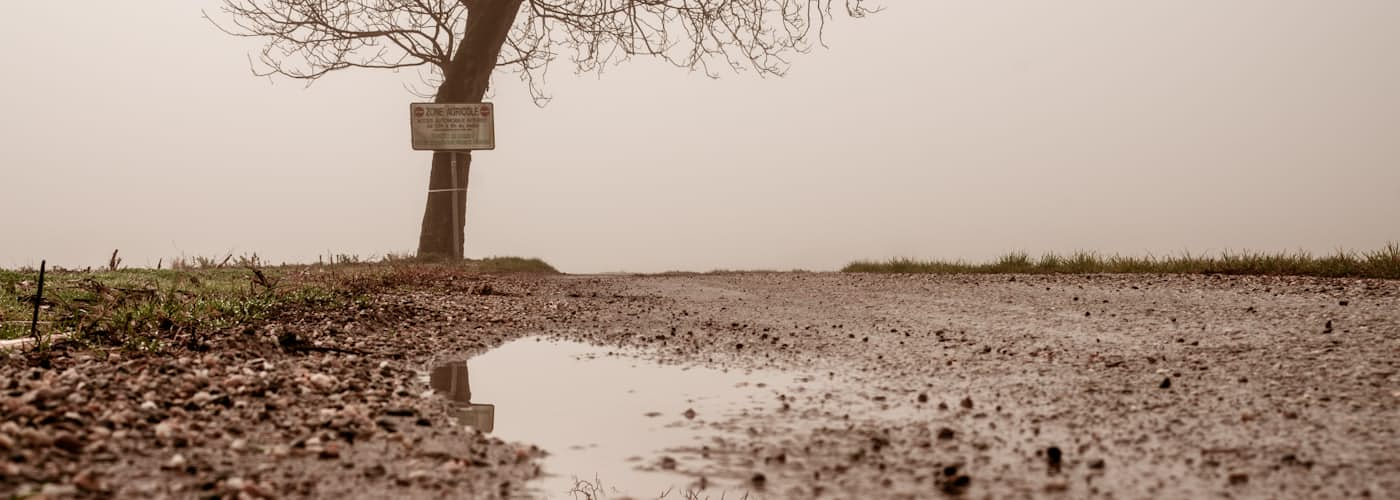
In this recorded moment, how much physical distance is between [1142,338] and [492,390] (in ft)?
14.4

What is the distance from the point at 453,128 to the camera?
61.3 feet

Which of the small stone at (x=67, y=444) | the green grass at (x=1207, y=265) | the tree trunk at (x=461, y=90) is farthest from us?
the tree trunk at (x=461, y=90)

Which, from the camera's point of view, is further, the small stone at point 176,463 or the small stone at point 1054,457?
the small stone at point 1054,457

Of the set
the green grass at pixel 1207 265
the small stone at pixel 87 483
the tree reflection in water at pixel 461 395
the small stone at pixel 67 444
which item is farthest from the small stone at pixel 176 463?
the green grass at pixel 1207 265

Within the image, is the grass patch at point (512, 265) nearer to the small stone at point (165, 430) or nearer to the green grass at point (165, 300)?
the green grass at point (165, 300)

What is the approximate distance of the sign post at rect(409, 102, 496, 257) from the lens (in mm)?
18656

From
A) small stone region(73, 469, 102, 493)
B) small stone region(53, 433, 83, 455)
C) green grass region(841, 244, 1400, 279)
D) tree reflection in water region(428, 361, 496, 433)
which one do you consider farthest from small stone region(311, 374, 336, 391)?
green grass region(841, 244, 1400, 279)

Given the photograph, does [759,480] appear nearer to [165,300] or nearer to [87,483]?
[87,483]

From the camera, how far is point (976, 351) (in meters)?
6.21

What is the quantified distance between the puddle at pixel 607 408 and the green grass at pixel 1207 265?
8148mm

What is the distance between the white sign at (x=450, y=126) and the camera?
734 inches

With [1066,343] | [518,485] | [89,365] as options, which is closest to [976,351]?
[1066,343]

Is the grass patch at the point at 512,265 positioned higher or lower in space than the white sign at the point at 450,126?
lower

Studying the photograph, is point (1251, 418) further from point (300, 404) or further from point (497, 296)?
point (497, 296)
